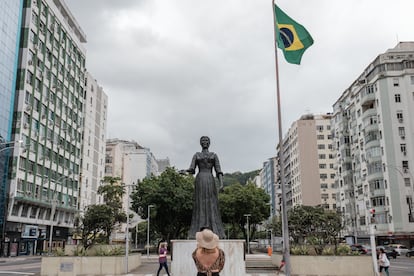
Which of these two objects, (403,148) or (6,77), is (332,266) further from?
(403,148)

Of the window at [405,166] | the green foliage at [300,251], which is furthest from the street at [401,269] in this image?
the window at [405,166]

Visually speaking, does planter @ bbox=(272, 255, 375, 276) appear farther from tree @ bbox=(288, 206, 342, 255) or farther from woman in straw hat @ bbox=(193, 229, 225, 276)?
woman in straw hat @ bbox=(193, 229, 225, 276)

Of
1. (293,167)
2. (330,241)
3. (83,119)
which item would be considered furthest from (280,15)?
(293,167)

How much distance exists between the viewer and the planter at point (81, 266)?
22.2 meters

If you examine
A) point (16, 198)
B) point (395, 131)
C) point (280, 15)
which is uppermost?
point (395, 131)

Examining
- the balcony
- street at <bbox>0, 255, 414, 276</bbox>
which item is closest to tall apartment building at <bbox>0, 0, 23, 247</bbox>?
street at <bbox>0, 255, 414, 276</bbox>

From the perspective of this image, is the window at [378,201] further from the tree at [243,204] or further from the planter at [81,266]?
the planter at [81,266]

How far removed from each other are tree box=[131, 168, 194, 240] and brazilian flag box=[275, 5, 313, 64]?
36379mm

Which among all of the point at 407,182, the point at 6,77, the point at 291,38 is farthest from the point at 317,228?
the point at 6,77

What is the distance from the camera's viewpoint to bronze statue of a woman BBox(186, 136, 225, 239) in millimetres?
14320

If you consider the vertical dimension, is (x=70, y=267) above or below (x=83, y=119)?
below

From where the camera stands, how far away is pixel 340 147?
77375 mm

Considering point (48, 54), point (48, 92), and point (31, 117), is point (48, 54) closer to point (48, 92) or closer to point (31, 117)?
point (48, 92)

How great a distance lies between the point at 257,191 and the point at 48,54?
3438cm
